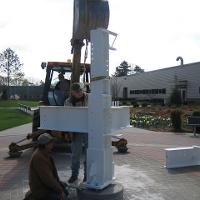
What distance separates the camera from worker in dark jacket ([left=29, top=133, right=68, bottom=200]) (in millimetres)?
5473

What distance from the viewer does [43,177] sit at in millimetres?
5469

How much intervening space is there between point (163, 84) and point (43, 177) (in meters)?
53.6

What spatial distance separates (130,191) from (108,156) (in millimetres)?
915

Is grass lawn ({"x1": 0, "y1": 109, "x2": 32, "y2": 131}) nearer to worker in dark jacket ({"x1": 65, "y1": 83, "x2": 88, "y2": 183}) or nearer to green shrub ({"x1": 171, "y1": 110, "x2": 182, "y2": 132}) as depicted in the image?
green shrub ({"x1": 171, "y1": 110, "x2": 182, "y2": 132})

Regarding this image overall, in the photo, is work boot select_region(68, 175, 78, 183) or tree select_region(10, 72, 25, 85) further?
tree select_region(10, 72, 25, 85)

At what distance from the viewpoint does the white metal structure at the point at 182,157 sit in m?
10.1

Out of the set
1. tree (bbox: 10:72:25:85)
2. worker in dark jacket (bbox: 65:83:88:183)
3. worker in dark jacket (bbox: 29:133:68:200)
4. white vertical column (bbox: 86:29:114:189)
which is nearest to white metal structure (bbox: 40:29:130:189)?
white vertical column (bbox: 86:29:114:189)

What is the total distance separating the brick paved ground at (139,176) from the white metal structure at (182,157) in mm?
244

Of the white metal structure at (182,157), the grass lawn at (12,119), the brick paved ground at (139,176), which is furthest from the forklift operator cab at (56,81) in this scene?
the grass lawn at (12,119)

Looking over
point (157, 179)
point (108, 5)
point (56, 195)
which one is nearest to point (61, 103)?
point (157, 179)

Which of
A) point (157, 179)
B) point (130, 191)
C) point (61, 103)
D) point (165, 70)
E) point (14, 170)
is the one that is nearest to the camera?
point (130, 191)

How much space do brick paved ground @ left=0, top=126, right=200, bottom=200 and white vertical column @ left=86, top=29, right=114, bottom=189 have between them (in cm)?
54

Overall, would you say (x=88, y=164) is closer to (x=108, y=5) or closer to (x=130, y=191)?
(x=130, y=191)

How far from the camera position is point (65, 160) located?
35.6 ft
